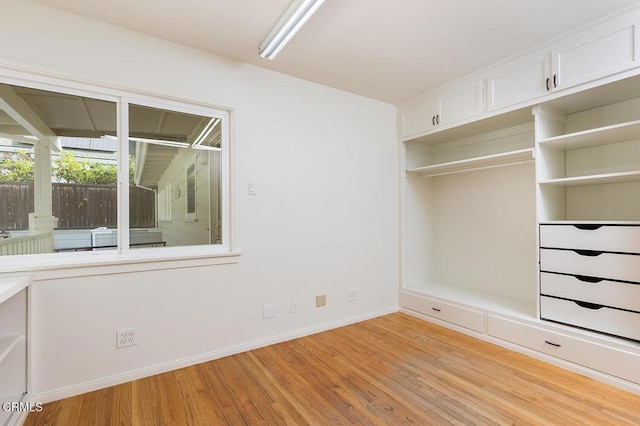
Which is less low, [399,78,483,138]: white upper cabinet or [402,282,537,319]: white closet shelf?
[399,78,483,138]: white upper cabinet

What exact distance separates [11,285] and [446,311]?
3.38 m

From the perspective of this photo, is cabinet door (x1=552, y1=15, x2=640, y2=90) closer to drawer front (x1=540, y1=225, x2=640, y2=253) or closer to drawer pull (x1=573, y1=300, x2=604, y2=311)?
drawer front (x1=540, y1=225, x2=640, y2=253)

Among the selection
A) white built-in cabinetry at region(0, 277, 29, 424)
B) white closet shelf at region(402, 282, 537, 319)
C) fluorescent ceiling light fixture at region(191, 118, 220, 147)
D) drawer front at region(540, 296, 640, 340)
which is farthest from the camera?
white closet shelf at region(402, 282, 537, 319)

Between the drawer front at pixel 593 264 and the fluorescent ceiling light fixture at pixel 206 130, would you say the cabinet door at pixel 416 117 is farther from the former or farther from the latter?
the fluorescent ceiling light fixture at pixel 206 130

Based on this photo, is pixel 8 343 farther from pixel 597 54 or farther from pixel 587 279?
pixel 597 54

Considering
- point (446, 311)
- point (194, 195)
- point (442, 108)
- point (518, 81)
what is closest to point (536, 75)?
point (518, 81)

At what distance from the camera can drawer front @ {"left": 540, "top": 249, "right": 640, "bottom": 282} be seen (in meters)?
2.09

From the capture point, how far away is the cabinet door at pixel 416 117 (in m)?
3.41

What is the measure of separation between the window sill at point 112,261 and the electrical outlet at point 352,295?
1.31m

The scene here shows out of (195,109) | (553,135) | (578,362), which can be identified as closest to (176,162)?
(195,109)

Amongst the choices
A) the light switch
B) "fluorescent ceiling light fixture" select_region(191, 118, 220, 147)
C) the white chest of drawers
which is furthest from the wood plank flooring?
"fluorescent ceiling light fixture" select_region(191, 118, 220, 147)

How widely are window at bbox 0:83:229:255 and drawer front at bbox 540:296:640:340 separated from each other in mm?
2728

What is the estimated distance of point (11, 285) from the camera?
5.47 ft

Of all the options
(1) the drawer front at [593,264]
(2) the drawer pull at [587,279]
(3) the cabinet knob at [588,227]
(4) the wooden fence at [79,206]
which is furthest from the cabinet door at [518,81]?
(4) the wooden fence at [79,206]
